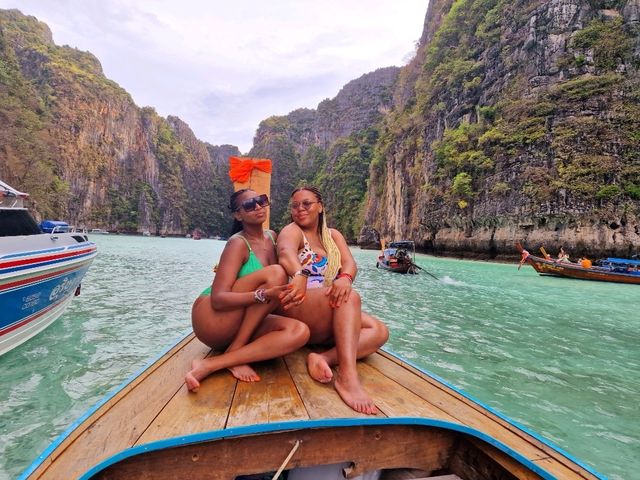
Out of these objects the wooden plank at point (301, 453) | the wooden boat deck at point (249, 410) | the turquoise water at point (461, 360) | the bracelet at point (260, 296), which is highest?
the bracelet at point (260, 296)

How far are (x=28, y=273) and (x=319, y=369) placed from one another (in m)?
3.99

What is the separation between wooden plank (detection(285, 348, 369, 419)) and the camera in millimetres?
1536

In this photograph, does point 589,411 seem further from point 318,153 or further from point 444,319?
point 318,153

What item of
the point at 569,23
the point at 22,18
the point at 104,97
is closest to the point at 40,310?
the point at 569,23

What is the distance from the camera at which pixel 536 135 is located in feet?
87.8

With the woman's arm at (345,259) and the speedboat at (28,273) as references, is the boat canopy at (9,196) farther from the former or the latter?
the woman's arm at (345,259)

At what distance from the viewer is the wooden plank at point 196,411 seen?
53.5 inches

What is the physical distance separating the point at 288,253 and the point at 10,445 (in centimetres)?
243

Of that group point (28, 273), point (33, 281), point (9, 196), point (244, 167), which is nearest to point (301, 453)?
point (244, 167)

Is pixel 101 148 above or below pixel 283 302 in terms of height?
above

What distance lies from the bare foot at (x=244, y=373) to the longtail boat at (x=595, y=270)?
20.9 m

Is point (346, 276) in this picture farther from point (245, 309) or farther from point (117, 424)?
point (117, 424)

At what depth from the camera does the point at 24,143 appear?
32.9m

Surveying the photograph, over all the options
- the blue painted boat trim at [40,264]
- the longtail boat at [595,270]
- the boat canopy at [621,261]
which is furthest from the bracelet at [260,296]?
the boat canopy at [621,261]
